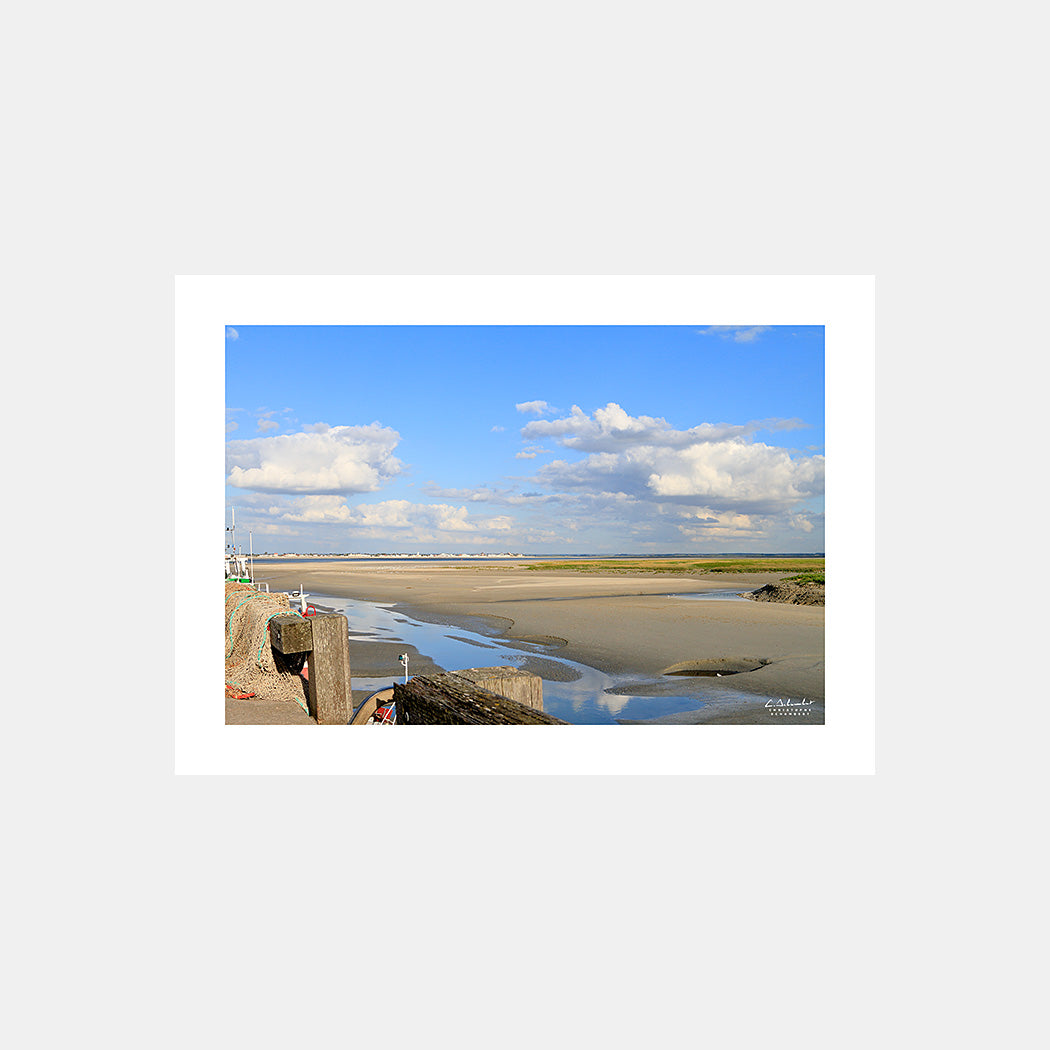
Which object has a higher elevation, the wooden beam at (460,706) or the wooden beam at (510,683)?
the wooden beam at (510,683)

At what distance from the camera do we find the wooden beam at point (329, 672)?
12.9ft

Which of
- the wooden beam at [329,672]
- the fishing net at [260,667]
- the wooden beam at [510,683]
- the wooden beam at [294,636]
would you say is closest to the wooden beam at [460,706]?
the wooden beam at [510,683]

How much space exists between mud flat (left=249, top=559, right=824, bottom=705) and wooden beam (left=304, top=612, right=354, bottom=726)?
284 centimetres

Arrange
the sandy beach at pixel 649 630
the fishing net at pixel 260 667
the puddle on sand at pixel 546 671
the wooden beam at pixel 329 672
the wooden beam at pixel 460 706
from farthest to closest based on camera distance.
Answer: the sandy beach at pixel 649 630 → the puddle on sand at pixel 546 671 → the fishing net at pixel 260 667 → the wooden beam at pixel 329 672 → the wooden beam at pixel 460 706

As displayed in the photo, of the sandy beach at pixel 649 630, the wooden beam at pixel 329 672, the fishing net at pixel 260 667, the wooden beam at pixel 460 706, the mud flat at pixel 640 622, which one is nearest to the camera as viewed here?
the wooden beam at pixel 460 706

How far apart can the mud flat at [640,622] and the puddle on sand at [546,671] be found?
217 mm

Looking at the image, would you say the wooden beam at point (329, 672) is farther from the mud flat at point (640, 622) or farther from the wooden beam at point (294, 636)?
the mud flat at point (640, 622)

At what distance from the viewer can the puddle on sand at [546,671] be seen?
5457mm

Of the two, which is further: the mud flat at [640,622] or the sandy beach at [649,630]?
the mud flat at [640,622]

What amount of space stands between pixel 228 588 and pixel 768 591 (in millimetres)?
9713

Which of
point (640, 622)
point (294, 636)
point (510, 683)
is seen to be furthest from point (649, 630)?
point (294, 636)

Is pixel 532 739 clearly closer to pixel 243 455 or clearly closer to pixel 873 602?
pixel 873 602

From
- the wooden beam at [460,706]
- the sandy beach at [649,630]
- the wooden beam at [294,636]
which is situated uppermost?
the wooden beam at [294,636]

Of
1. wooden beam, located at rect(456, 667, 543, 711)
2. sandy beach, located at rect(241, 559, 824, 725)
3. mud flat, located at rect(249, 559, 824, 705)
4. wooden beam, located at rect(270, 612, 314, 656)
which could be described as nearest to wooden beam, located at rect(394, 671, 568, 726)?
wooden beam, located at rect(456, 667, 543, 711)
